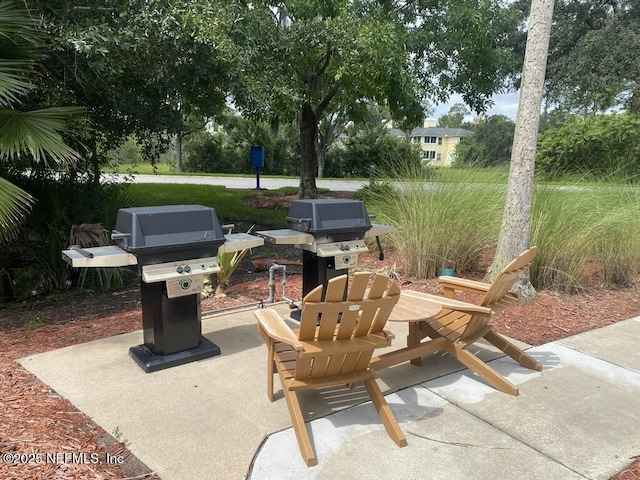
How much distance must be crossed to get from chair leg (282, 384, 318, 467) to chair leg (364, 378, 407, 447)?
1.39 feet

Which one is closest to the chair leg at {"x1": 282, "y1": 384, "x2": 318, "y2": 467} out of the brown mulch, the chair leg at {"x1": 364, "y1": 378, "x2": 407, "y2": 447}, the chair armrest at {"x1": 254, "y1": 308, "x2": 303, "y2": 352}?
the chair armrest at {"x1": 254, "y1": 308, "x2": 303, "y2": 352}

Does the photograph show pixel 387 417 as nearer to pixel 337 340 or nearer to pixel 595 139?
pixel 337 340

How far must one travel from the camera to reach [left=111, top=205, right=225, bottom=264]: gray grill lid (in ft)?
10.0

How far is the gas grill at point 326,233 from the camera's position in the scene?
390 cm

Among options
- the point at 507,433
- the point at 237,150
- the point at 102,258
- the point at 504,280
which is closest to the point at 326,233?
the point at 504,280

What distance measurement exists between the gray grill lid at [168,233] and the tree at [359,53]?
2.64m

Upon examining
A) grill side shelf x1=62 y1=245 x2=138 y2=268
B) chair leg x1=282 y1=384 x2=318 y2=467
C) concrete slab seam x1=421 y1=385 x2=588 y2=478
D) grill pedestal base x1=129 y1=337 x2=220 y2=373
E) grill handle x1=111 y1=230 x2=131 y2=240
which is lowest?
concrete slab seam x1=421 y1=385 x2=588 y2=478

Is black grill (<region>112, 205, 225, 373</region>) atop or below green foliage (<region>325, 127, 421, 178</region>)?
below

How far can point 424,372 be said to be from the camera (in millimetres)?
3463

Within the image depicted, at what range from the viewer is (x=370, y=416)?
2812mm

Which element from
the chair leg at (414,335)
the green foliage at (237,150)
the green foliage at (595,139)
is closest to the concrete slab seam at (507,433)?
the chair leg at (414,335)

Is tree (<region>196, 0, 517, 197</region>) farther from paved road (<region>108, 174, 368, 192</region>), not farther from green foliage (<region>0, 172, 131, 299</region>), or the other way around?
paved road (<region>108, 174, 368, 192</region>)

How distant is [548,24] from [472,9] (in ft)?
17.9

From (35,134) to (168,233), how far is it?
1.84 meters
